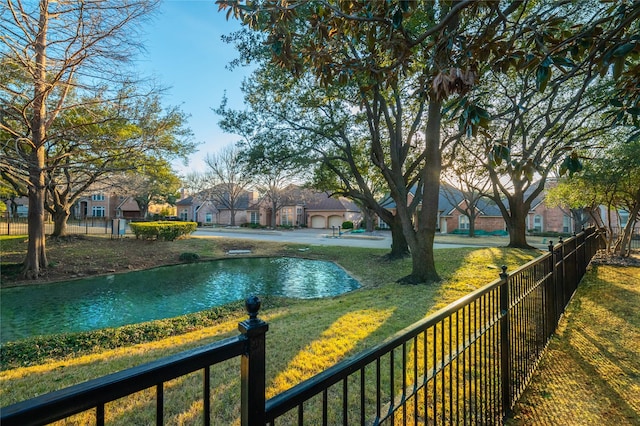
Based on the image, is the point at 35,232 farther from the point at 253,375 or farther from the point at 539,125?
the point at 539,125

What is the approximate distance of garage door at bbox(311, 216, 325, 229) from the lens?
4119 cm

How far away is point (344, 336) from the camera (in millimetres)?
4559

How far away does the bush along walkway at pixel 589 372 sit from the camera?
9.03 ft

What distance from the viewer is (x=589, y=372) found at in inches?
136

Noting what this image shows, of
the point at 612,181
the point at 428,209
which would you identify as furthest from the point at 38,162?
the point at 612,181

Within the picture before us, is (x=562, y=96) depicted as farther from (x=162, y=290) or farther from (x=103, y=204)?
(x=103, y=204)

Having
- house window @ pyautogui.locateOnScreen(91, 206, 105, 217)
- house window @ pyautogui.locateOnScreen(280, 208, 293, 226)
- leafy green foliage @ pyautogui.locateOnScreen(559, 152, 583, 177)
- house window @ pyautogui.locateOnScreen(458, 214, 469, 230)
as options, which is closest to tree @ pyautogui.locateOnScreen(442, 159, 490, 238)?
house window @ pyautogui.locateOnScreen(458, 214, 469, 230)

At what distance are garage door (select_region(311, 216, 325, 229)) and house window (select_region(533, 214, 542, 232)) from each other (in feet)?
75.4

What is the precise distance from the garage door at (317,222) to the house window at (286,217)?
290cm

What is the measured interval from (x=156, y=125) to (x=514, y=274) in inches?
501

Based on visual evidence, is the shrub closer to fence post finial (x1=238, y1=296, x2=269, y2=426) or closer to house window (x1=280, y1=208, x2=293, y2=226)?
fence post finial (x1=238, y1=296, x2=269, y2=426)

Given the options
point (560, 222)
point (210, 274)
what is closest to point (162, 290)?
point (210, 274)

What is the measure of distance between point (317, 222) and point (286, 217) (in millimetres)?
4195

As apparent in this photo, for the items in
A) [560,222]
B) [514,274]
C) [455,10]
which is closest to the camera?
[455,10]
